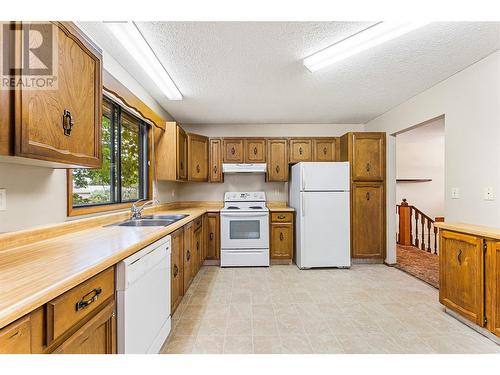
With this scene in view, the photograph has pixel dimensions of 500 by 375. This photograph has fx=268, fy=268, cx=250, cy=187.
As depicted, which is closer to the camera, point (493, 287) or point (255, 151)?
point (493, 287)

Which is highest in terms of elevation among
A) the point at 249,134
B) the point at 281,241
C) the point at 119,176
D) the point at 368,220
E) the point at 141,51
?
the point at 141,51

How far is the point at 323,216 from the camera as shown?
4004 millimetres

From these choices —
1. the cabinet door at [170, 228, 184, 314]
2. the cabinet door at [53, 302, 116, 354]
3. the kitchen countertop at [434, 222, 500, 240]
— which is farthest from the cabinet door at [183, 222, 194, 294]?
the kitchen countertop at [434, 222, 500, 240]

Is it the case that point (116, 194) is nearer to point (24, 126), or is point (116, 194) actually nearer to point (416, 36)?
point (24, 126)

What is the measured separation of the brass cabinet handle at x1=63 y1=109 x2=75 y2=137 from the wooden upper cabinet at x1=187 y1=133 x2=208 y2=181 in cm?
278

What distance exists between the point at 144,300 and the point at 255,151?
3.41 meters

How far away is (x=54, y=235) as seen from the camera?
69.2 inches

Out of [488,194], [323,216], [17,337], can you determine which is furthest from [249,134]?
[17,337]

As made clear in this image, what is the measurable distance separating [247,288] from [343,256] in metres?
1.65

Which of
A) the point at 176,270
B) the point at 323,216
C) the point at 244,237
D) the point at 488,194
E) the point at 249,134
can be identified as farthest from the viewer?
the point at 249,134

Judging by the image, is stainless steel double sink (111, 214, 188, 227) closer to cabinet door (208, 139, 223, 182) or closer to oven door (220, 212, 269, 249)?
oven door (220, 212, 269, 249)

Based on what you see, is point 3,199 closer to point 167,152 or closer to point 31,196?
point 31,196

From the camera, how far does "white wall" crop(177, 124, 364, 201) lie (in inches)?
194
